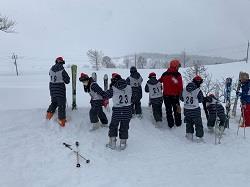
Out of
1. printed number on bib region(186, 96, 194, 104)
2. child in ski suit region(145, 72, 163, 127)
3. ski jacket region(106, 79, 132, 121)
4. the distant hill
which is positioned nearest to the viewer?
ski jacket region(106, 79, 132, 121)

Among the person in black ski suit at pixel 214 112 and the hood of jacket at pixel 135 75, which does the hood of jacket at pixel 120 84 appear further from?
the person in black ski suit at pixel 214 112

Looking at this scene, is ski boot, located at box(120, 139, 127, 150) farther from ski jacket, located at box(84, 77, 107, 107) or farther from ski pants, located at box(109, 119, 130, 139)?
ski jacket, located at box(84, 77, 107, 107)

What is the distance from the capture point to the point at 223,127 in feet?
37.0

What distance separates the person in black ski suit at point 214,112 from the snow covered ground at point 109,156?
0.35m

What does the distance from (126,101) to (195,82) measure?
2298 mm

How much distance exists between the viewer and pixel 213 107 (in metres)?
11.4

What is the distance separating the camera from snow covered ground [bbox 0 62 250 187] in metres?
8.36

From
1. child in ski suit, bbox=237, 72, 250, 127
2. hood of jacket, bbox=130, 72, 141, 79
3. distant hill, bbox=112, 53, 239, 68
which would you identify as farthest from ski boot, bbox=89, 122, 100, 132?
distant hill, bbox=112, 53, 239, 68

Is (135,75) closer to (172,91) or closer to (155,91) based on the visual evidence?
(155,91)

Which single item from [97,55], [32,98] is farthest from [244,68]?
[32,98]

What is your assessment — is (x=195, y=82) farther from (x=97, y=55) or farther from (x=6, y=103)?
(x=97, y=55)

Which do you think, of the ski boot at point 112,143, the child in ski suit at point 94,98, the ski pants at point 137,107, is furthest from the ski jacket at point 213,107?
the ski boot at point 112,143

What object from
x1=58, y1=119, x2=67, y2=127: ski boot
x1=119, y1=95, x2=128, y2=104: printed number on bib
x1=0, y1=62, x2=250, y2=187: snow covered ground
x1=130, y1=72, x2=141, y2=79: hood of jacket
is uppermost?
x1=130, y1=72, x2=141, y2=79: hood of jacket

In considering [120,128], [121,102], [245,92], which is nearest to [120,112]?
[121,102]
